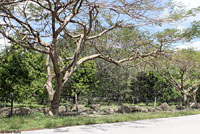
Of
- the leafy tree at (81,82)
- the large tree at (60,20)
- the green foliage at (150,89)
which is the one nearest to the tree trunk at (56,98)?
the large tree at (60,20)

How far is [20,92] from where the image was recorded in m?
14.8

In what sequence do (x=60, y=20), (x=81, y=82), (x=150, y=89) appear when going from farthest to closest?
(x=150, y=89), (x=81, y=82), (x=60, y=20)

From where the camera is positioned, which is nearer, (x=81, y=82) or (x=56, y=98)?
(x=56, y=98)

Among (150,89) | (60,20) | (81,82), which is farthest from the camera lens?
(150,89)

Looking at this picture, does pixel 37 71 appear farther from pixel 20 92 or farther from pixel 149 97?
pixel 149 97

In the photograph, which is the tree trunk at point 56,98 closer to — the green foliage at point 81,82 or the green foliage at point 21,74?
the green foliage at point 21,74

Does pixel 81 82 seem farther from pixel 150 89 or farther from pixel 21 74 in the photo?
pixel 150 89

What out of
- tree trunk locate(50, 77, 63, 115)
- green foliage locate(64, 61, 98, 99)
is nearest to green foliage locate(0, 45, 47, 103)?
green foliage locate(64, 61, 98, 99)

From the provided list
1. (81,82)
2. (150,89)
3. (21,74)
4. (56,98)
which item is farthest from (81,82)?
(150,89)

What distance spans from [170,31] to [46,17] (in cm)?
687

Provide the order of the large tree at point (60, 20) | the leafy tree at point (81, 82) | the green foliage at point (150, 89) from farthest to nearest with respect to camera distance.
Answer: the green foliage at point (150, 89) → the leafy tree at point (81, 82) → the large tree at point (60, 20)

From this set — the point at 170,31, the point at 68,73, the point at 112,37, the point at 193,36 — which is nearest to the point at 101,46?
the point at 112,37

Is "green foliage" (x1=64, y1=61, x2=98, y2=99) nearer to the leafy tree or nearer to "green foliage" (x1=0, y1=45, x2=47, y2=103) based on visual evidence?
the leafy tree

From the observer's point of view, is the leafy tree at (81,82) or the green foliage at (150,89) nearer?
the leafy tree at (81,82)
